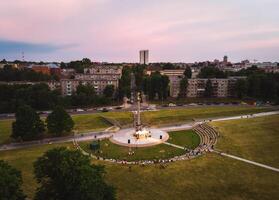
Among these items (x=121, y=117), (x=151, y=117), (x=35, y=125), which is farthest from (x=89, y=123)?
(x=35, y=125)

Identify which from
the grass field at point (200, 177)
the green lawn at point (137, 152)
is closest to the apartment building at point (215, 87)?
the grass field at point (200, 177)

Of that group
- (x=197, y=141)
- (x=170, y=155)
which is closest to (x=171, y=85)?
(x=197, y=141)

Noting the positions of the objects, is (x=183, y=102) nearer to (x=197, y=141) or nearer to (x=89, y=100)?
(x=89, y=100)

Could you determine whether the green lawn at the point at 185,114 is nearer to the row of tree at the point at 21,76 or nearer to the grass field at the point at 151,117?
the grass field at the point at 151,117

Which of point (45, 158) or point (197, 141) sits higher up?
point (45, 158)

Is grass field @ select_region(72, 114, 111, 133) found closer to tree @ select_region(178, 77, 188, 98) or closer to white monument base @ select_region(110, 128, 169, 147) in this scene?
white monument base @ select_region(110, 128, 169, 147)

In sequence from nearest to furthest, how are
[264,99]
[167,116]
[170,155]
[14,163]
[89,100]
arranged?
[14,163] < [170,155] < [167,116] < [89,100] < [264,99]

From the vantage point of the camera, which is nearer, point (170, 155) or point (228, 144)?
point (170, 155)
